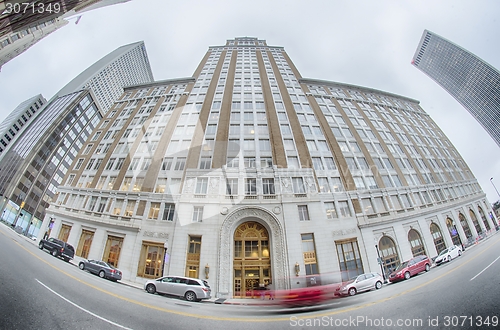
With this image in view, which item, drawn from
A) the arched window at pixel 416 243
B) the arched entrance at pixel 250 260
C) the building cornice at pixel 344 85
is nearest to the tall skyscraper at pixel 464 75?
the building cornice at pixel 344 85

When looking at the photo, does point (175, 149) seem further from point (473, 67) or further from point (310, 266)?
point (473, 67)

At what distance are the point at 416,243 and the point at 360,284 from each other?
1302mm

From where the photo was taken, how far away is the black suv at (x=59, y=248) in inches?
103

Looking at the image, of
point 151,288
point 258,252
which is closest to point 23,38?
point 151,288

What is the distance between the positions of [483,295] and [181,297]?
3813mm

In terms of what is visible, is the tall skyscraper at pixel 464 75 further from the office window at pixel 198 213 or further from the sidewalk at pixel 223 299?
the office window at pixel 198 213

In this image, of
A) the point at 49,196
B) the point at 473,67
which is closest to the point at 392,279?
the point at 473,67

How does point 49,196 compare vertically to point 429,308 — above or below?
above

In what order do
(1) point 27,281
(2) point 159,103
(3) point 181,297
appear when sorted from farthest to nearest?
(2) point 159,103 < (3) point 181,297 < (1) point 27,281

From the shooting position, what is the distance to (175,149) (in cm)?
362

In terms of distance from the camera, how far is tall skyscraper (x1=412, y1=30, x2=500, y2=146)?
129 inches

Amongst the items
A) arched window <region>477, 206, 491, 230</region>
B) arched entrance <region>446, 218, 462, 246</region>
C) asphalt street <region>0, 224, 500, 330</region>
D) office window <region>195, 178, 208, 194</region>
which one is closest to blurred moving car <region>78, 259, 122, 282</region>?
asphalt street <region>0, 224, 500, 330</region>

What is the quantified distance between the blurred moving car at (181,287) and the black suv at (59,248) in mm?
1302

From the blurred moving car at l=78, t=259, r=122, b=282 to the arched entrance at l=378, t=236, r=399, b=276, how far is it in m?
4.17
